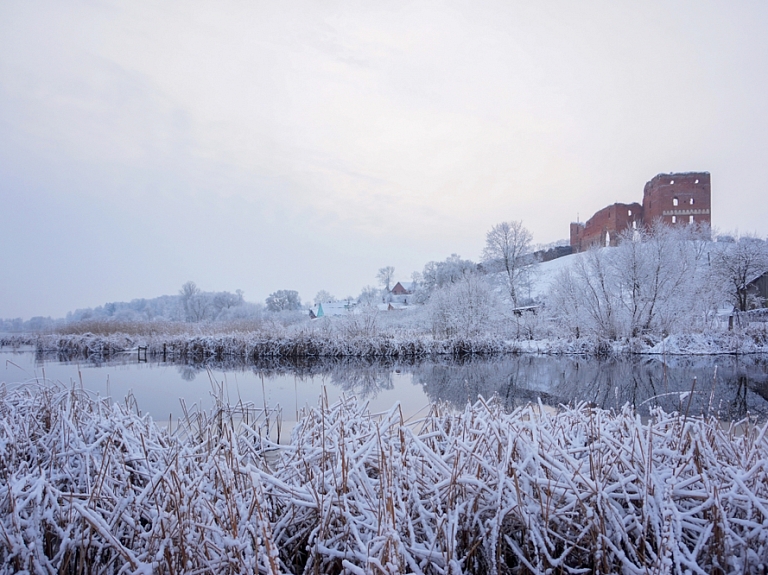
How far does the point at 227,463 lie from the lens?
6.47 ft

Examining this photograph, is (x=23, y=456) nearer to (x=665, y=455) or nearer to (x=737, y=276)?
(x=665, y=455)

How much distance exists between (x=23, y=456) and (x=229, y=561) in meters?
1.91

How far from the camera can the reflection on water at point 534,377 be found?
8312 mm

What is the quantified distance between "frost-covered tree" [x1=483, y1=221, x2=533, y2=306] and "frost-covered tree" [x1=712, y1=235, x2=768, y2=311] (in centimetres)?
1111

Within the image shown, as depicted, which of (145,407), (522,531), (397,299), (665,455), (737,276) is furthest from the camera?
(397,299)

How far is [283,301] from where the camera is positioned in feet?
205

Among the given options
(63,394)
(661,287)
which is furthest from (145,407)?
(661,287)

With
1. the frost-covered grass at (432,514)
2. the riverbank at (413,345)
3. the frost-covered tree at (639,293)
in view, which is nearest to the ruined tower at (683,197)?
the frost-covered tree at (639,293)


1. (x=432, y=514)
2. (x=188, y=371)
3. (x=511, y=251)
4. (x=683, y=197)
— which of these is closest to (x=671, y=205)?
(x=683, y=197)

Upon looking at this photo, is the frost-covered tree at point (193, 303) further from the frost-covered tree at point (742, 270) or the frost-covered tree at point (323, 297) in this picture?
the frost-covered tree at point (742, 270)

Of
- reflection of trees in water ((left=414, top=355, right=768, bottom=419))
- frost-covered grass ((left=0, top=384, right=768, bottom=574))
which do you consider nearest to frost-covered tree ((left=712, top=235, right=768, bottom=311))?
reflection of trees in water ((left=414, top=355, right=768, bottom=419))

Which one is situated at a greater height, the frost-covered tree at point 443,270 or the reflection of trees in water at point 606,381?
the frost-covered tree at point 443,270

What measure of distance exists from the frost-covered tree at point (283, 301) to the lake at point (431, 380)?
44929 mm

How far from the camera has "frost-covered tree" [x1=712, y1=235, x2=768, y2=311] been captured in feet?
72.0
